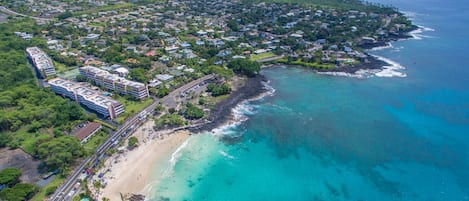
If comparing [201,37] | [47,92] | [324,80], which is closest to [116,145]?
[47,92]

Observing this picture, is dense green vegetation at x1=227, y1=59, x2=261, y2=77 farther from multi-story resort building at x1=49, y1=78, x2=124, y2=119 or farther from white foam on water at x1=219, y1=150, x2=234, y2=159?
white foam on water at x1=219, y1=150, x2=234, y2=159

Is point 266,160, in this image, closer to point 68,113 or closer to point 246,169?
point 246,169

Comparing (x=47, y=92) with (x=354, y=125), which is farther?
(x=47, y=92)

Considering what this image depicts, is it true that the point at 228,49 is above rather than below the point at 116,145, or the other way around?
above

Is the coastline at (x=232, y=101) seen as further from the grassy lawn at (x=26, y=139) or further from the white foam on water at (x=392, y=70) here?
the white foam on water at (x=392, y=70)

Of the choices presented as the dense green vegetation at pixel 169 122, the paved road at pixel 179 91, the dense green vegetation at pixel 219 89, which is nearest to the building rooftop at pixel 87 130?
the dense green vegetation at pixel 169 122

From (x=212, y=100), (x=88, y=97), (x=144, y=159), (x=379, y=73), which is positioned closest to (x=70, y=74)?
(x=88, y=97)

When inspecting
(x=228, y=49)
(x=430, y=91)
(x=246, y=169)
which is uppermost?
(x=228, y=49)
